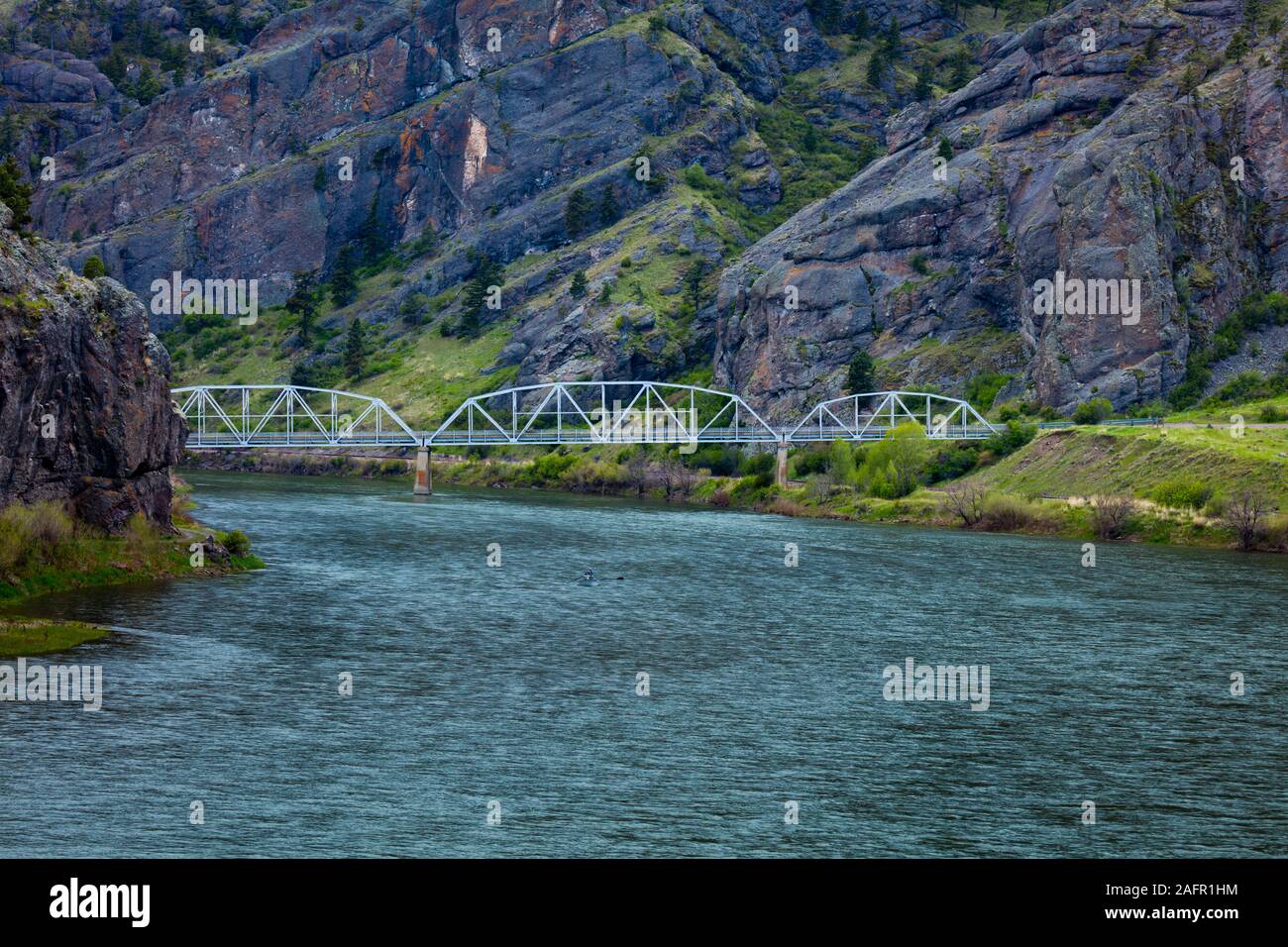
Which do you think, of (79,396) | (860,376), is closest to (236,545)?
(79,396)

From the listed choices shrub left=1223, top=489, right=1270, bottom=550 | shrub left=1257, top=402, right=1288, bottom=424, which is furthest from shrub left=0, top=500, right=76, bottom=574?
shrub left=1257, top=402, right=1288, bottom=424

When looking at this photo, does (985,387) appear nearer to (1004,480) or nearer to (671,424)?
(1004,480)

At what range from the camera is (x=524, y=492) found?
154 m

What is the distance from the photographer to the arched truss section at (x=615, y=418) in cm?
15425

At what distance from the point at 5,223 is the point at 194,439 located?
327 ft

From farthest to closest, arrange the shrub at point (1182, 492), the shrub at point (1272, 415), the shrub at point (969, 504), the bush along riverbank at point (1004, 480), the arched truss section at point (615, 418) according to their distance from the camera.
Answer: the arched truss section at point (615, 418) < the shrub at point (1272, 415) < the shrub at point (969, 504) < the shrub at point (1182, 492) < the bush along riverbank at point (1004, 480)

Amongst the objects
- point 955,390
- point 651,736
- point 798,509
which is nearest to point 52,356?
point 651,736

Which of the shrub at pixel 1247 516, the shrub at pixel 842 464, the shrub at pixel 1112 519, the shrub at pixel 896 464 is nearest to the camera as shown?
the shrub at pixel 1247 516

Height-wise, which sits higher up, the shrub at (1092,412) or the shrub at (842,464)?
the shrub at (1092,412)

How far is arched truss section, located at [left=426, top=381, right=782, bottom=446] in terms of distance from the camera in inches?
6073

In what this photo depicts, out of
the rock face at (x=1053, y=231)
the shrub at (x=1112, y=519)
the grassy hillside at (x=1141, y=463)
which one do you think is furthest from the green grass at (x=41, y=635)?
the rock face at (x=1053, y=231)

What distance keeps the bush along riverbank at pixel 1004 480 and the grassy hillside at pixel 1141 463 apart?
Answer: 5.3 inches

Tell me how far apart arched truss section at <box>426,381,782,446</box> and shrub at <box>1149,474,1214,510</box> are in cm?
5172

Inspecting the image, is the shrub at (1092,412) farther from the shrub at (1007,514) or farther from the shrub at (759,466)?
the shrub at (759,466)
